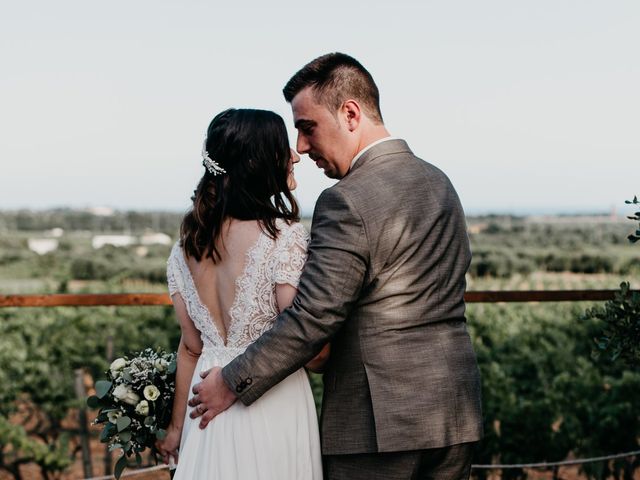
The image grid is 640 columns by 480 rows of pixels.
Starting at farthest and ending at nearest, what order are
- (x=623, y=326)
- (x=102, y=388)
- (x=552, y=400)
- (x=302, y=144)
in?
(x=552, y=400) → (x=623, y=326) → (x=102, y=388) → (x=302, y=144)

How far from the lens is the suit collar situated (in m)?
2.00

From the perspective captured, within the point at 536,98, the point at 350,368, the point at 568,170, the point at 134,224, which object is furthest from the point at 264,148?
the point at 568,170

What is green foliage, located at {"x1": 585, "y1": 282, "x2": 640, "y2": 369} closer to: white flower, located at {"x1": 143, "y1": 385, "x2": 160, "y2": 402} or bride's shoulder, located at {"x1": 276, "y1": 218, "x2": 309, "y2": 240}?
bride's shoulder, located at {"x1": 276, "y1": 218, "x2": 309, "y2": 240}

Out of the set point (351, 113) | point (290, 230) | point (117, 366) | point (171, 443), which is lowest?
point (171, 443)

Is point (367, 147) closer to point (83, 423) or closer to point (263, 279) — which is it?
point (263, 279)

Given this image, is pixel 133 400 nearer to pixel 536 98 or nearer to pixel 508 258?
pixel 508 258

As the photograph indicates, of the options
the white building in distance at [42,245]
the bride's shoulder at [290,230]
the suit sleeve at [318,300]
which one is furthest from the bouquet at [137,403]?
the white building in distance at [42,245]

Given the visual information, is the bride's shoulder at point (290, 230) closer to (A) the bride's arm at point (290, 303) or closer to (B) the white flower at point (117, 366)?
(A) the bride's arm at point (290, 303)

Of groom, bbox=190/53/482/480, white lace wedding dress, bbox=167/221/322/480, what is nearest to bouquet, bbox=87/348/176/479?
white lace wedding dress, bbox=167/221/322/480

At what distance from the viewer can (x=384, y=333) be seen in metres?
1.91

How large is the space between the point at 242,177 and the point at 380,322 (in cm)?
54

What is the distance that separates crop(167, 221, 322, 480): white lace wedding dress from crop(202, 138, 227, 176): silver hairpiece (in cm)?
22

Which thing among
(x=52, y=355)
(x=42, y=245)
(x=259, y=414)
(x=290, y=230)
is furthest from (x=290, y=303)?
(x=42, y=245)

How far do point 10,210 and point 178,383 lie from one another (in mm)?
28358
